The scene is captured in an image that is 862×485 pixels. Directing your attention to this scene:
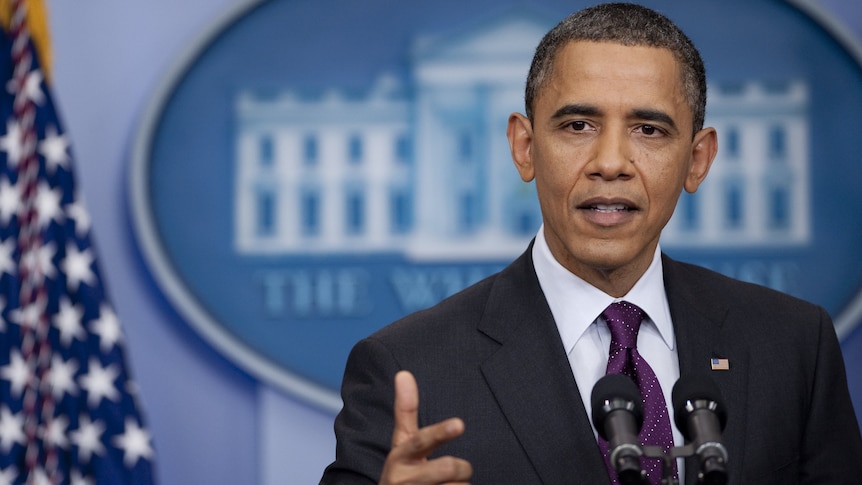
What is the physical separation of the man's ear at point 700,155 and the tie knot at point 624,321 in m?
0.27

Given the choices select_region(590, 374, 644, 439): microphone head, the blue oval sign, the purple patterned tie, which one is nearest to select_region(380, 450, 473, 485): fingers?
select_region(590, 374, 644, 439): microphone head

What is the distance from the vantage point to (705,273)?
6.97 feet

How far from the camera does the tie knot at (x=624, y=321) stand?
1.85m

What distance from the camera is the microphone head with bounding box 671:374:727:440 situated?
137cm

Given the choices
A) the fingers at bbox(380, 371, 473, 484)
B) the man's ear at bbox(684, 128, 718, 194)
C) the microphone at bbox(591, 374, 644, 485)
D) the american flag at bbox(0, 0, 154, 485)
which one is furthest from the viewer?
the american flag at bbox(0, 0, 154, 485)

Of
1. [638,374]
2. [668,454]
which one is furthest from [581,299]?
[668,454]

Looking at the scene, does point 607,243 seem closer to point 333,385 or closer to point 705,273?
point 705,273

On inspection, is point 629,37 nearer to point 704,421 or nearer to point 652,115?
point 652,115

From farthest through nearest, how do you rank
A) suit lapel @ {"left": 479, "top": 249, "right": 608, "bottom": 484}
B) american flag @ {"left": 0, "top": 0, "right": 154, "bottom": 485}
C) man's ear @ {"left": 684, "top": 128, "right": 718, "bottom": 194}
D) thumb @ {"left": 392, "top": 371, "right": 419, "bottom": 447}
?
american flag @ {"left": 0, "top": 0, "right": 154, "bottom": 485} < man's ear @ {"left": 684, "top": 128, "right": 718, "bottom": 194} < suit lapel @ {"left": 479, "top": 249, "right": 608, "bottom": 484} < thumb @ {"left": 392, "top": 371, "right": 419, "bottom": 447}

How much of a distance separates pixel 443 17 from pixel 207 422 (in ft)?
4.65

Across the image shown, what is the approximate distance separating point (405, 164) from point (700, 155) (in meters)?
1.36

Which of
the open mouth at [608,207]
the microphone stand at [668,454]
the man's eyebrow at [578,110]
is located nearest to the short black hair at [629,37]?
the man's eyebrow at [578,110]

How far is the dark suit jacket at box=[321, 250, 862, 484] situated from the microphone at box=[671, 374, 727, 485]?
331 millimetres

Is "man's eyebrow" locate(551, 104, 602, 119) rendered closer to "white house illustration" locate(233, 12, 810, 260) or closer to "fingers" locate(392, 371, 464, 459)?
"fingers" locate(392, 371, 464, 459)
